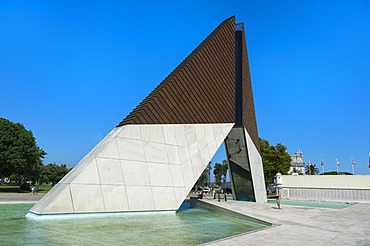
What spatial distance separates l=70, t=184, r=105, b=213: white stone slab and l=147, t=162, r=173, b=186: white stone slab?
2922 mm

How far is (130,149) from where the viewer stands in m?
13.3

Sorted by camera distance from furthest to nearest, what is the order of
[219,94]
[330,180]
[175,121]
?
[330,180]
[219,94]
[175,121]

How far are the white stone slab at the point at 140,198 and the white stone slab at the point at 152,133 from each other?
2.59m

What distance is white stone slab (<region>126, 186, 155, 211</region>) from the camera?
12.7m

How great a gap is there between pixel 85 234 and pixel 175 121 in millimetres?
8615

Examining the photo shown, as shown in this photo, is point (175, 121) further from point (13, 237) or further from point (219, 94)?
point (13, 237)

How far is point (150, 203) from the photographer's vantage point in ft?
43.8

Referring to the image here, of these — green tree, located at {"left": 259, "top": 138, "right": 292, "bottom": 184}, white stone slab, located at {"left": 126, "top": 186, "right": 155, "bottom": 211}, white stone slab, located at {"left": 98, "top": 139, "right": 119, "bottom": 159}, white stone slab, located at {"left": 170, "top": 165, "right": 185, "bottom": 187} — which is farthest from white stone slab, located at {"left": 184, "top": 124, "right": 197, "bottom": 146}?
green tree, located at {"left": 259, "top": 138, "right": 292, "bottom": 184}

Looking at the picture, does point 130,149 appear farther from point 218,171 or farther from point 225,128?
point 218,171

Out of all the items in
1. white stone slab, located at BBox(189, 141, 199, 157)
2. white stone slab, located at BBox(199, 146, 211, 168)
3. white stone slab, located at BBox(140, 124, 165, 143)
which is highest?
white stone slab, located at BBox(140, 124, 165, 143)

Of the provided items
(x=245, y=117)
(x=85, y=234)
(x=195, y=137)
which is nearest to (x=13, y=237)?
(x=85, y=234)

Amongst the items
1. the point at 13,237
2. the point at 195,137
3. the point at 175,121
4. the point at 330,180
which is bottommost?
the point at 330,180

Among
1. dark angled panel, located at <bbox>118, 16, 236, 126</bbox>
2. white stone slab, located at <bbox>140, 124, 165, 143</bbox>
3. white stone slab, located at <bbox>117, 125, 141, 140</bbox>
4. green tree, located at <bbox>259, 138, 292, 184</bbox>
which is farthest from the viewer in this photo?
green tree, located at <bbox>259, 138, 292, 184</bbox>

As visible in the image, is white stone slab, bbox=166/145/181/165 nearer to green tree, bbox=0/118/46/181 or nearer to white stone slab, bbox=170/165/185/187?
white stone slab, bbox=170/165/185/187
